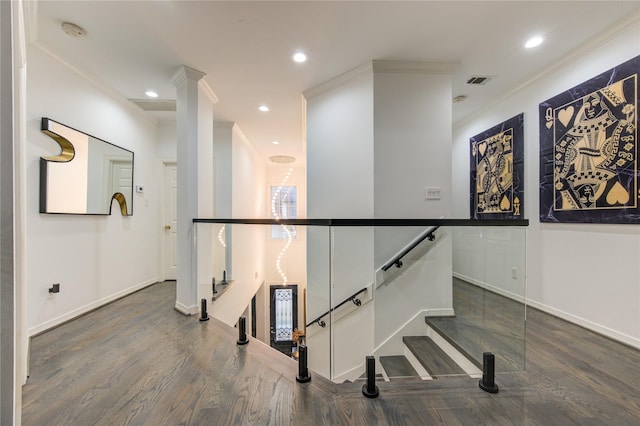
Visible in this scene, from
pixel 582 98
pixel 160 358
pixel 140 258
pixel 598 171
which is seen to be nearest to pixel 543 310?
pixel 598 171

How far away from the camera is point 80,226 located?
10.1 feet

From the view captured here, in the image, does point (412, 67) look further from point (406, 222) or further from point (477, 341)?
point (477, 341)

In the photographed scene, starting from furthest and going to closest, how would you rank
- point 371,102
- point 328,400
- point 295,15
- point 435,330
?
1. point 371,102
2. point 435,330
3. point 295,15
4. point 328,400

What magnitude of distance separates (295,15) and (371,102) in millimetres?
1137

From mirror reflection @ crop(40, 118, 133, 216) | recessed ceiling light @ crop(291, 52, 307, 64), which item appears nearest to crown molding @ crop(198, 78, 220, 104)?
recessed ceiling light @ crop(291, 52, 307, 64)

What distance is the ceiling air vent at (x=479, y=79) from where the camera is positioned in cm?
325

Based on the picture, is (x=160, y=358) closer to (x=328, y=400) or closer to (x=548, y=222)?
(x=328, y=400)

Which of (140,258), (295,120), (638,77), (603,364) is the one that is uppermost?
(295,120)

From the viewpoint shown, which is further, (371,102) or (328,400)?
(371,102)

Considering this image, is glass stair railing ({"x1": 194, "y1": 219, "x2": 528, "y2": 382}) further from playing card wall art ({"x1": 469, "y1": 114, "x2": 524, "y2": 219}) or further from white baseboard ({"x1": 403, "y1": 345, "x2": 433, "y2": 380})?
playing card wall art ({"x1": 469, "y1": 114, "x2": 524, "y2": 219})

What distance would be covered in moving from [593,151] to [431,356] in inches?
98.5

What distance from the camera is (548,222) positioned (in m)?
3.09

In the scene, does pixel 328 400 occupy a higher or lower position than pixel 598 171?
lower

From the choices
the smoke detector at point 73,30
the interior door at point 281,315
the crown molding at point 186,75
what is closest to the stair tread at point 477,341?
the interior door at point 281,315
